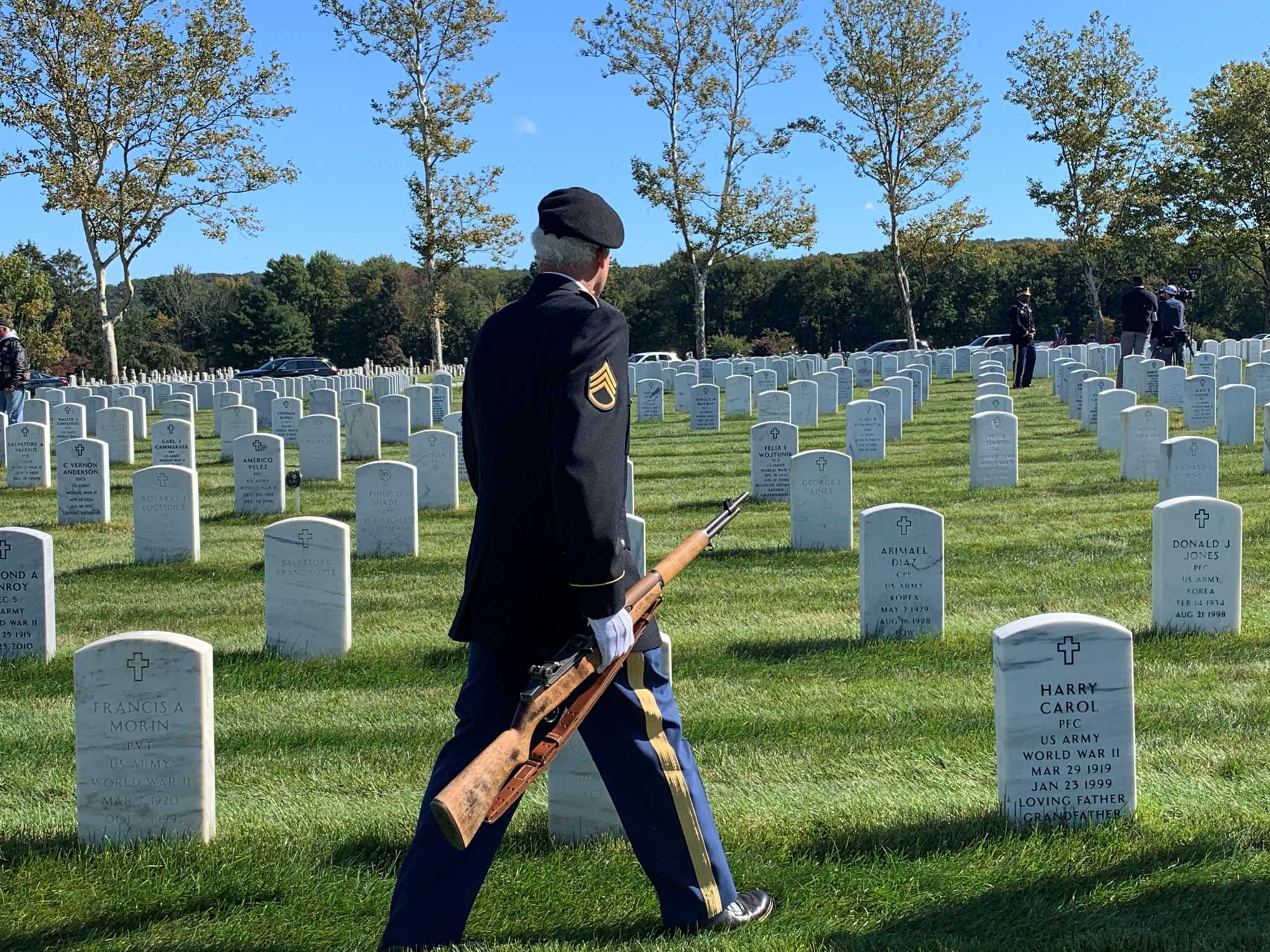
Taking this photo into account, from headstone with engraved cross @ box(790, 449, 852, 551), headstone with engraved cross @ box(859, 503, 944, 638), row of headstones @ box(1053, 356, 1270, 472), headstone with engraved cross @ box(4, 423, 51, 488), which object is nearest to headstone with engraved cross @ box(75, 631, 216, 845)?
headstone with engraved cross @ box(859, 503, 944, 638)

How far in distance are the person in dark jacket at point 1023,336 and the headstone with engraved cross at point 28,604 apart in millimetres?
21325

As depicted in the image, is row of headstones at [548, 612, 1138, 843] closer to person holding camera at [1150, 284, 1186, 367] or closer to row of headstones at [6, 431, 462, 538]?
row of headstones at [6, 431, 462, 538]

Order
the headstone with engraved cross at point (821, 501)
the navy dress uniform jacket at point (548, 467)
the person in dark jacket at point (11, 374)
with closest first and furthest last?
the navy dress uniform jacket at point (548, 467)
the headstone with engraved cross at point (821, 501)
the person in dark jacket at point (11, 374)

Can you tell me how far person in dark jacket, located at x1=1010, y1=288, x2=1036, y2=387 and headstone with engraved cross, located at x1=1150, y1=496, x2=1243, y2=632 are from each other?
62.1 ft

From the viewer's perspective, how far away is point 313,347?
78.6 metres

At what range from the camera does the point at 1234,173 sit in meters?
40.5

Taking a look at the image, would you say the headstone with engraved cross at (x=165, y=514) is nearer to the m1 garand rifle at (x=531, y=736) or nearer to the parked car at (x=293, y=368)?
the m1 garand rifle at (x=531, y=736)

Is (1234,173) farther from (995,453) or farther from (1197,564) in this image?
(1197,564)

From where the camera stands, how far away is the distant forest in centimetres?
6225

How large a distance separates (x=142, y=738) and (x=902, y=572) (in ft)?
14.7

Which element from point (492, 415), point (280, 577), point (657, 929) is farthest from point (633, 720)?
point (280, 577)

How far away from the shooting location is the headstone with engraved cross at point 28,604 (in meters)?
7.52

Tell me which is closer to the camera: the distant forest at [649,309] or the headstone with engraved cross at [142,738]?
the headstone with engraved cross at [142,738]

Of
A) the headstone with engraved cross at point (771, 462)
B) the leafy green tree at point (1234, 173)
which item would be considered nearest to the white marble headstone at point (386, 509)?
the headstone with engraved cross at point (771, 462)
